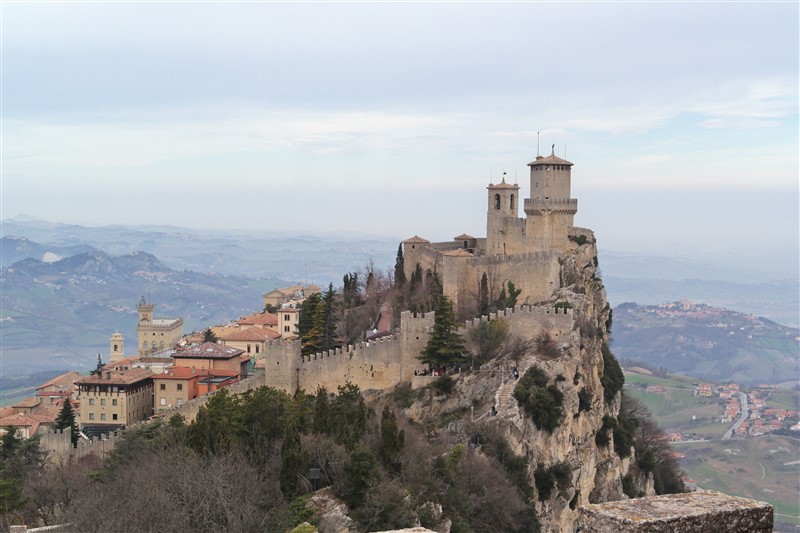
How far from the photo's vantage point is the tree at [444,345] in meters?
42.1

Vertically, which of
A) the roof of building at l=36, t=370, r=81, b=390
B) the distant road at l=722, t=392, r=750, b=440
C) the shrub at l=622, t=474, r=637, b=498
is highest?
the roof of building at l=36, t=370, r=81, b=390

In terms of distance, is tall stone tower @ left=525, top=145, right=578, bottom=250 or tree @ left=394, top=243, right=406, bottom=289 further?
tree @ left=394, top=243, right=406, bottom=289

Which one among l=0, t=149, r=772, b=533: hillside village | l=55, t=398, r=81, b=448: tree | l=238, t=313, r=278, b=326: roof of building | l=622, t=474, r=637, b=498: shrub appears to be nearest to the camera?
l=0, t=149, r=772, b=533: hillside village

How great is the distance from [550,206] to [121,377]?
2451 centimetres

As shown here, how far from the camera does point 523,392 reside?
1544 inches

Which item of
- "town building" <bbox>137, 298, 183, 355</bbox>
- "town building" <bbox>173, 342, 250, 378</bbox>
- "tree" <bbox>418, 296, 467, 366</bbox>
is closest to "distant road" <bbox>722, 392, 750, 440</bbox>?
"town building" <bbox>137, 298, 183, 355</bbox>

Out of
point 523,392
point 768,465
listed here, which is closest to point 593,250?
point 523,392

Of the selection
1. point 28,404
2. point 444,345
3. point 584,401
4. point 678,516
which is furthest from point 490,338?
point 678,516

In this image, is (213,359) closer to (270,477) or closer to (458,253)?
(458,253)

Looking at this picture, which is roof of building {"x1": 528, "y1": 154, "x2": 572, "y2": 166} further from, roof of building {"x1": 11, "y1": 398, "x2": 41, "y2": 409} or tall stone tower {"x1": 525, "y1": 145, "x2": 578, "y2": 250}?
roof of building {"x1": 11, "y1": 398, "x2": 41, "y2": 409}

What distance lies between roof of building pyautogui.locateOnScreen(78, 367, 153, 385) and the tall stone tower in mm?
22009

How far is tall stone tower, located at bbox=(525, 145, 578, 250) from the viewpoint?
1948 inches

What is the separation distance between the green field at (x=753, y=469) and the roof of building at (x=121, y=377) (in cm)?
7116

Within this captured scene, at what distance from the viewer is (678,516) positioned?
688cm
